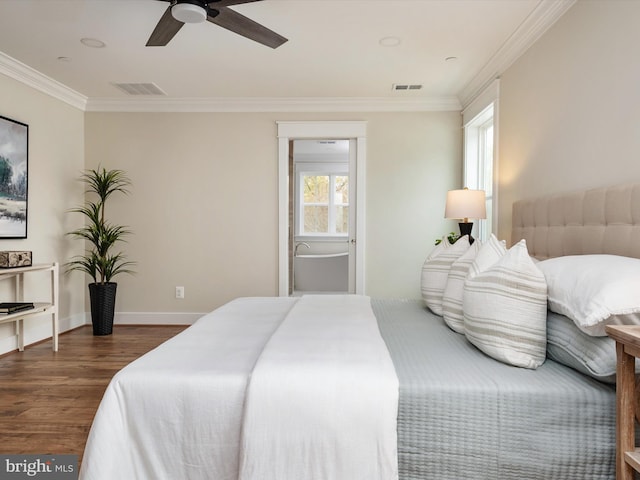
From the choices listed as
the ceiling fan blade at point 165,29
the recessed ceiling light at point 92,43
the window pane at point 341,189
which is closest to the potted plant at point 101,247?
the recessed ceiling light at point 92,43

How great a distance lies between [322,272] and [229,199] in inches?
90.5

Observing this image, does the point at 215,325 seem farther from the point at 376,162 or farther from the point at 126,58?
the point at 376,162

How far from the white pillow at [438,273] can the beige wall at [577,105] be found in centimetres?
73

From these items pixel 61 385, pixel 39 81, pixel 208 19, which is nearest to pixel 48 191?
pixel 39 81

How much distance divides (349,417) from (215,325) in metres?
0.99

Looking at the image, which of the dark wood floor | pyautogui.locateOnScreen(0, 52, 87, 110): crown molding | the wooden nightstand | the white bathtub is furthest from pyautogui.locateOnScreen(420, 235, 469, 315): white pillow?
the white bathtub

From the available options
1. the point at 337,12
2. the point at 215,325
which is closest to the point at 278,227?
the point at 337,12

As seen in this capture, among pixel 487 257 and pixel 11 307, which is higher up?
pixel 487 257

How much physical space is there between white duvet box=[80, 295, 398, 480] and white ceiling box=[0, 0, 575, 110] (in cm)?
226

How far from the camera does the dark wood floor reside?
213cm

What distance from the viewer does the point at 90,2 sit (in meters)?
2.66

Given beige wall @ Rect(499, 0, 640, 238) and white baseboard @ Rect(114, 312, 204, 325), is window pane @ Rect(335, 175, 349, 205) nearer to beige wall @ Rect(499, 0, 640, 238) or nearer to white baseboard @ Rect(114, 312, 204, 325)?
white baseboard @ Rect(114, 312, 204, 325)

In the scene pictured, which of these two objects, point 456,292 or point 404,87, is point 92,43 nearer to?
point 404,87

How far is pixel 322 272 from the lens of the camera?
21.6 ft
